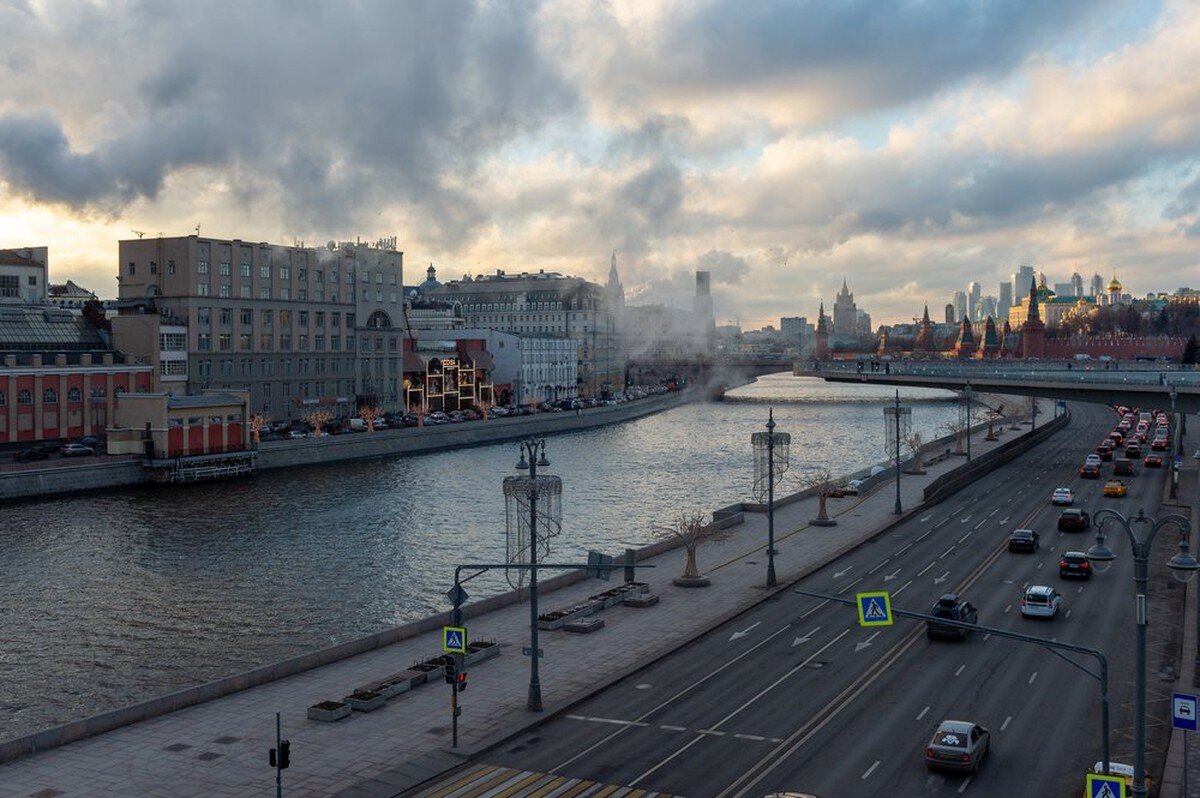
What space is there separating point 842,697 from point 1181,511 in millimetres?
35260

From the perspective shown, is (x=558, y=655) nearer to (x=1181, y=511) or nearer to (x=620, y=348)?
(x=1181, y=511)

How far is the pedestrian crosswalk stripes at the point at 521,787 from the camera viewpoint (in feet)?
64.1

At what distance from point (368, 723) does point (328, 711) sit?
0.92 meters

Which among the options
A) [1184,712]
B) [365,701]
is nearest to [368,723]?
[365,701]

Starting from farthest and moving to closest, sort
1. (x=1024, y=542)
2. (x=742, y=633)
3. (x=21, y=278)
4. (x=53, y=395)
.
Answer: (x=21, y=278), (x=53, y=395), (x=1024, y=542), (x=742, y=633)

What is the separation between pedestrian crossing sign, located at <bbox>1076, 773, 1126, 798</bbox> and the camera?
50.9ft

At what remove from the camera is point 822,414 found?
5635 inches

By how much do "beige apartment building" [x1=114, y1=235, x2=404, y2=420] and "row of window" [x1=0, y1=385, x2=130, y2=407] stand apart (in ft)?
19.4

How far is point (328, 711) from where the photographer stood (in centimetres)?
2377

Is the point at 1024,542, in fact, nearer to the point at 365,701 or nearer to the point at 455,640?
the point at 455,640

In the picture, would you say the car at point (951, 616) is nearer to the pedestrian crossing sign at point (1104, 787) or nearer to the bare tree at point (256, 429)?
the pedestrian crossing sign at point (1104, 787)

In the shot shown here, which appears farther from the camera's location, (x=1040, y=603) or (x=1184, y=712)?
(x=1040, y=603)

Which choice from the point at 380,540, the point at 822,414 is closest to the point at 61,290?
the point at 822,414

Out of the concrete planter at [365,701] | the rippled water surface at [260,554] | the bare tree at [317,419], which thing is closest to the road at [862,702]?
the concrete planter at [365,701]
